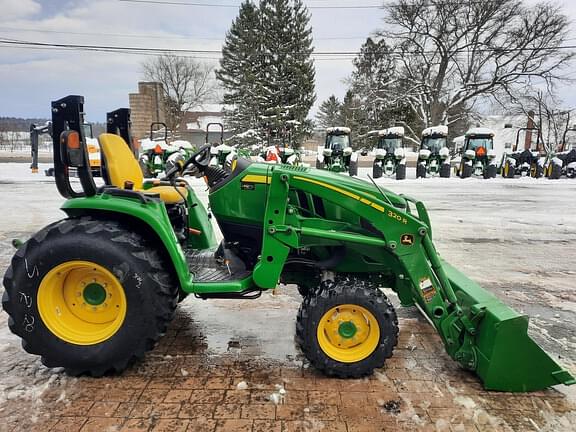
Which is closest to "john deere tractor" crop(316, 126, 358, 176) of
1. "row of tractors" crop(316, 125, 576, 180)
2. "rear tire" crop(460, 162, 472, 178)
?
"row of tractors" crop(316, 125, 576, 180)

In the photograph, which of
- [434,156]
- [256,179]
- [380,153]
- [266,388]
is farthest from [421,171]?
[266,388]

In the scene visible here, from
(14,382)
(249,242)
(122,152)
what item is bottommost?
(14,382)

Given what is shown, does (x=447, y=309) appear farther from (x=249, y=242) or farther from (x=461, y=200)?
(x=461, y=200)

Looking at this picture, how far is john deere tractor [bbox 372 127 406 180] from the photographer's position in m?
17.0

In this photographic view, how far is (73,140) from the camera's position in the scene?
2654 millimetres

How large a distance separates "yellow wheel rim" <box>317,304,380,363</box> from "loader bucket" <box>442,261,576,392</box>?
64 centimetres

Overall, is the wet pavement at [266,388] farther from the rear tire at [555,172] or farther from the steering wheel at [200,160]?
the rear tire at [555,172]

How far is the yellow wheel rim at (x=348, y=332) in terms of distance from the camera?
2.73m

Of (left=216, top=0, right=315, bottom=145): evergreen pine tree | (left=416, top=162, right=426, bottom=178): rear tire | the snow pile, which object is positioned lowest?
the snow pile

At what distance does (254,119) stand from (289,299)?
1112 inches

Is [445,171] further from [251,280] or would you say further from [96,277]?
[96,277]

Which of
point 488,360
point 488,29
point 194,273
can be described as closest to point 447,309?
point 488,360

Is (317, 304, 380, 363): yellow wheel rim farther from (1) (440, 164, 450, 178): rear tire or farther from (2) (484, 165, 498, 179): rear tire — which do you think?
(2) (484, 165, 498, 179): rear tire

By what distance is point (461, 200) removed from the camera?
1105cm
